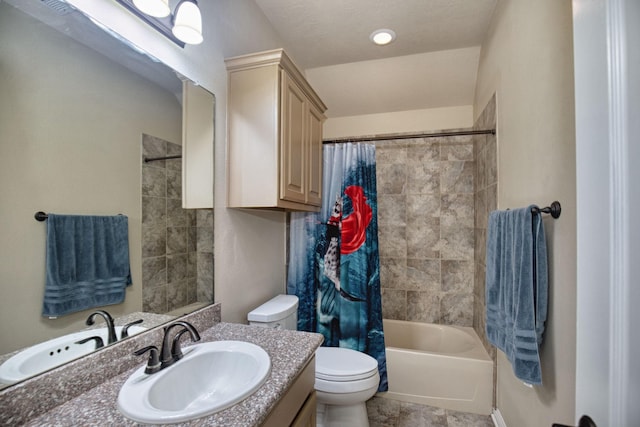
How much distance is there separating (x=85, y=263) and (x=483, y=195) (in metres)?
2.41

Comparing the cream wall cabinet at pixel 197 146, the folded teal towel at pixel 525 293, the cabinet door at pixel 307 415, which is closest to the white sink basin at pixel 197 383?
the cabinet door at pixel 307 415

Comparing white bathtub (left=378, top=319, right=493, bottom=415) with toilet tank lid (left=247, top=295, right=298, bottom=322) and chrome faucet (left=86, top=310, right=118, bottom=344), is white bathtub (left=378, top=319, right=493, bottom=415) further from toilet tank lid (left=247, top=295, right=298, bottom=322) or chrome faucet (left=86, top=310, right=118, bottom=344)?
chrome faucet (left=86, top=310, right=118, bottom=344)

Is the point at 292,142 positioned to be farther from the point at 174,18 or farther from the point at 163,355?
the point at 163,355

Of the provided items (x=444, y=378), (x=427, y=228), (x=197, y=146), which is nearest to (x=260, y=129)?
(x=197, y=146)

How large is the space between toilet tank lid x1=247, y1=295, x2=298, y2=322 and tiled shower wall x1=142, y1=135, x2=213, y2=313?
0.30 meters

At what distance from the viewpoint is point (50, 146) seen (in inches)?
31.0

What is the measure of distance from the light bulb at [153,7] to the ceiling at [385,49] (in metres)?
0.98

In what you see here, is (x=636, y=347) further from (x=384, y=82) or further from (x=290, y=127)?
(x=384, y=82)

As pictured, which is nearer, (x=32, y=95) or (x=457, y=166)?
(x=32, y=95)

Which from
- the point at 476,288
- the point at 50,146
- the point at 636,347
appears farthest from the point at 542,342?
the point at 50,146

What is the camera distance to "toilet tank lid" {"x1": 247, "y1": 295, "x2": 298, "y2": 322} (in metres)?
1.57

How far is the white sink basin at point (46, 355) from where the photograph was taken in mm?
701

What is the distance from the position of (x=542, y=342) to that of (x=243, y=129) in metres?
1.73

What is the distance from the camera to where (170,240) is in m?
1.20
